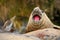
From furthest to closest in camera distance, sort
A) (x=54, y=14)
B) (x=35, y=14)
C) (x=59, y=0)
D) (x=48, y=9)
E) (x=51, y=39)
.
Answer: (x=59, y=0) < (x=54, y=14) < (x=48, y=9) < (x=35, y=14) < (x=51, y=39)

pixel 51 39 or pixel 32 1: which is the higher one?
pixel 32 1

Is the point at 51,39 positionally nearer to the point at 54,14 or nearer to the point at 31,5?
the point at 31,5

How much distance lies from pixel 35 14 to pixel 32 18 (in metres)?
0.23

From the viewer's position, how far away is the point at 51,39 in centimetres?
318

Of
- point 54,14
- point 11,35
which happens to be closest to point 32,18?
point 11,35

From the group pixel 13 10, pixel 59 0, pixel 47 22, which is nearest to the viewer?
pixel 47 22

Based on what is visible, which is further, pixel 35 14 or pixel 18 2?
pixel 18 2

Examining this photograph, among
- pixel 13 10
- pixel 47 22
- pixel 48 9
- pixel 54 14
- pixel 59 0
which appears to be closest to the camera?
pixel 47 22

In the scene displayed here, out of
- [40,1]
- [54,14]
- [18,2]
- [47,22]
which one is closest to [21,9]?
[18,2]

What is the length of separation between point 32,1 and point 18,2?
544 millimetres

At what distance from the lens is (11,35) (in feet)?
7.71

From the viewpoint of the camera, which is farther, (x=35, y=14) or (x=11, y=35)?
(x=35, y=14)

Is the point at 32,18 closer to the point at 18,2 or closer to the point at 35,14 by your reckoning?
the point at 35,14

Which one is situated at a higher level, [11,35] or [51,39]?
[11,35]
